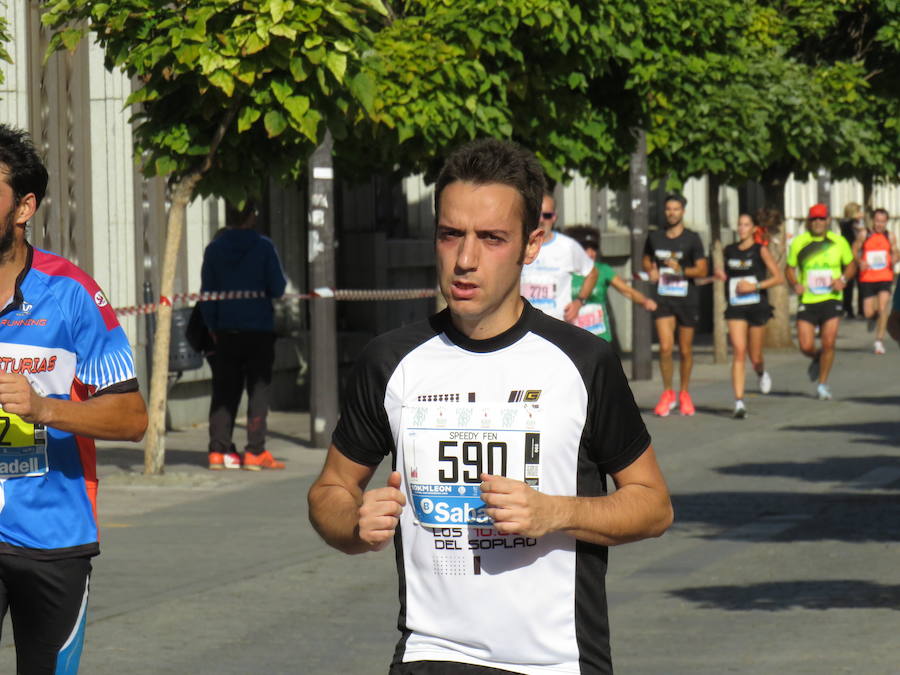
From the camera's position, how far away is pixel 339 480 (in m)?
3.56

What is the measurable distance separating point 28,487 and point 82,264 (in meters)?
12.1

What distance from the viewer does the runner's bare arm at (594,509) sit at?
321 cm

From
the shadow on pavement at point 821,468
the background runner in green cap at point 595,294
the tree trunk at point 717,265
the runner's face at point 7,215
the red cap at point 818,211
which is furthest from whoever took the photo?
the tree trunk at point 717,265

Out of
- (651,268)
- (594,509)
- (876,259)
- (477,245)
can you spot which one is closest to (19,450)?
(477,245)

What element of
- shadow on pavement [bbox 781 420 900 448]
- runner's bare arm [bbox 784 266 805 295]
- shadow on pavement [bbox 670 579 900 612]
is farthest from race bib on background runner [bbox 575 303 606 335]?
shadow on pavement [bbox 670 579 900 612]

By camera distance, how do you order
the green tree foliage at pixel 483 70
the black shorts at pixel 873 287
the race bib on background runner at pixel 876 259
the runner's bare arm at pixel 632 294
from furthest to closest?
1. the black shorts at pixel 873 287
2. the race bib on background runner at pixel 876 259
3. the runner's bare arm at pixel 632 294
4. the green tree foliage at pixel 483 70

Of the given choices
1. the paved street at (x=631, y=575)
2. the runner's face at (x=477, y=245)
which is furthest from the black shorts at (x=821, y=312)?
the runner's face at (x=477, y=245)

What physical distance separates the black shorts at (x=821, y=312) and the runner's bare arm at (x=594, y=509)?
51.6 ft

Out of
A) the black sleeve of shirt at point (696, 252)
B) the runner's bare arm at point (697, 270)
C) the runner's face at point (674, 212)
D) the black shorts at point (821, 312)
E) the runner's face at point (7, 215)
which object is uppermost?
the runner's face at point (674, 212)

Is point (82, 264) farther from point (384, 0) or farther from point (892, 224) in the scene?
point (892, 224)

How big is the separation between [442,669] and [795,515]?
7.59 meters

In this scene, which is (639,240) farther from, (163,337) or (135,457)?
(163,337)

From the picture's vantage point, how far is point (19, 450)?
4508 mm

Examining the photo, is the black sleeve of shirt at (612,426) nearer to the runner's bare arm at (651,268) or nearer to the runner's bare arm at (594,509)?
the runner's bare arm at (594,509)
